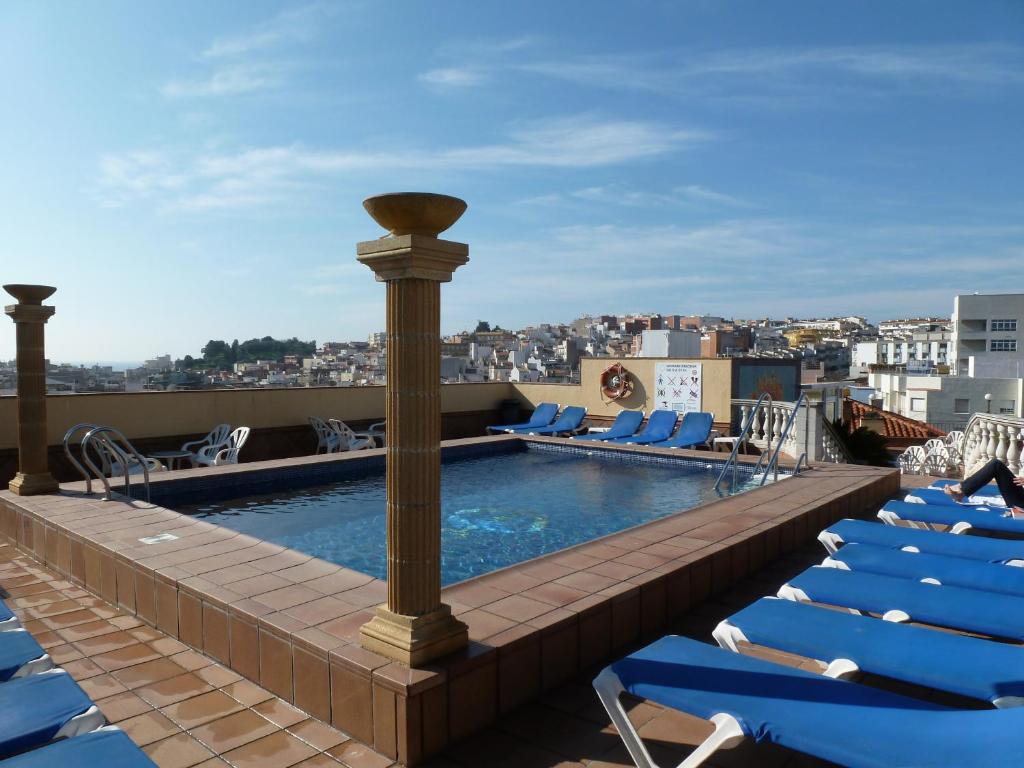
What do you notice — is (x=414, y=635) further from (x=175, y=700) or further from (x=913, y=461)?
(x=913, y=461)

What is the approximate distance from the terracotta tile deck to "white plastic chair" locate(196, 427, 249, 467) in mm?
4789

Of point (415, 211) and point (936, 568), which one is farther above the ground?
point (415, 211)

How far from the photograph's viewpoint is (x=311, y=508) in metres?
6.40

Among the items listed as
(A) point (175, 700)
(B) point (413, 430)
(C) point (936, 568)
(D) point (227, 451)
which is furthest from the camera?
(D) point (227, 451)

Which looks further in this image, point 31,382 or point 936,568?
point 31,382

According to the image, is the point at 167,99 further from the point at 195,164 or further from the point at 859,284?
the point at 859,284

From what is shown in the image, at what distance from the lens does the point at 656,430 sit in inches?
408

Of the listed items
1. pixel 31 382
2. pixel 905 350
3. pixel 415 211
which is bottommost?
pixel 31 382

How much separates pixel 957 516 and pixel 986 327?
6130cm

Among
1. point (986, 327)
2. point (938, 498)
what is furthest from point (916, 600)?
point (986, 327)

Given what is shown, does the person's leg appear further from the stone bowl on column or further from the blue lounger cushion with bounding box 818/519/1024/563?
the stone bowl on column

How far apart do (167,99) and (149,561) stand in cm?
639

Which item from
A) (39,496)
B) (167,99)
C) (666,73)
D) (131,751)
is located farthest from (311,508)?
(666,73)

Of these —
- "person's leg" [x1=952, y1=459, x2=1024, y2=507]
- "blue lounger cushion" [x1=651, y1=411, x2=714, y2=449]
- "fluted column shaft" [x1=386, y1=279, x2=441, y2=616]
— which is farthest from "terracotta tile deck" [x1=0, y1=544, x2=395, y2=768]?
"blue lounger cushion" [x1=651, y1=411, x2=714, y2=449]
